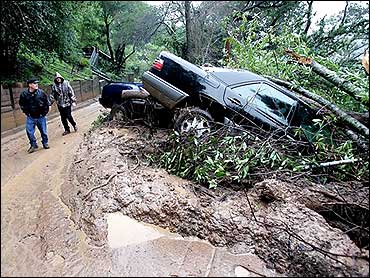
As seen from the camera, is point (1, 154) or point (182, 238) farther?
point (182, 238)

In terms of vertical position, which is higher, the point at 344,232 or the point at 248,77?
the point at 248,77

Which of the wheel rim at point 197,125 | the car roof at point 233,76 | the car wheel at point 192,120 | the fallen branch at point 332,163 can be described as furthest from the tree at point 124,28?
the fallen branch at point 332,163

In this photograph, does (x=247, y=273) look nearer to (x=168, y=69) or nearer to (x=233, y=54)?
(x=168, y=69)

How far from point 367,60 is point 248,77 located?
9.55 feet

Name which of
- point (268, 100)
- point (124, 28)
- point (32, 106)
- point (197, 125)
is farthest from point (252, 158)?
point (124, 28)

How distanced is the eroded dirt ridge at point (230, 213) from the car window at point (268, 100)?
181 cm

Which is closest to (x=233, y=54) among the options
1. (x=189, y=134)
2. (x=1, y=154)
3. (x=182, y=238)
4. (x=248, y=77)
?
(x=248, y=77)

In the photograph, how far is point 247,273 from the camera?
105 inches

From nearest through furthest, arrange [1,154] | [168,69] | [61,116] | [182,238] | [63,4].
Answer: [1,154] → [182,238] → [61,116] → [168,69] → [63,4]

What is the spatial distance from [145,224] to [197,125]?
2139mm

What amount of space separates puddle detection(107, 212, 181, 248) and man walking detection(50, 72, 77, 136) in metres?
1.43

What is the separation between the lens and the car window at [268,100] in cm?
535

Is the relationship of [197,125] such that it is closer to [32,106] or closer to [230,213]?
[230,213]

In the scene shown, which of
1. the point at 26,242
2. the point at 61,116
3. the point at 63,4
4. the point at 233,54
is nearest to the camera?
the point at 26,242
